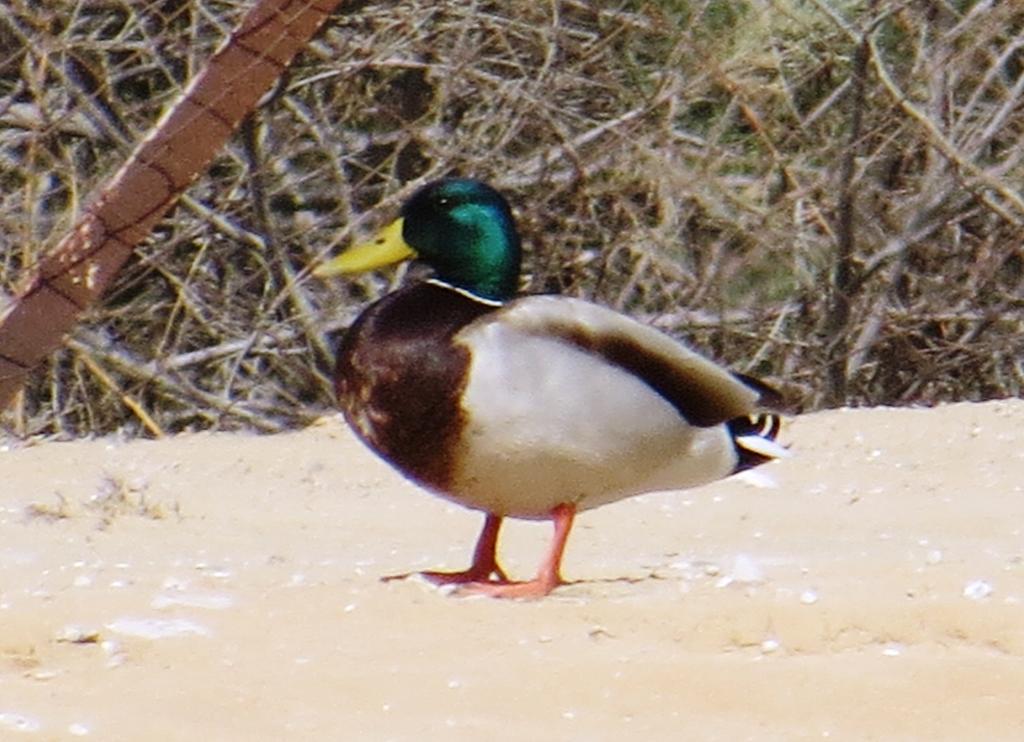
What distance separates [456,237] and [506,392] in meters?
0.73

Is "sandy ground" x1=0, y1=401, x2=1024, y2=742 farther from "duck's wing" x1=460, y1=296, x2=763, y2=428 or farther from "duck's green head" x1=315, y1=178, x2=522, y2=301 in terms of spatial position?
"duck's green head" x1=315, y1=178, x2=522, y2=301

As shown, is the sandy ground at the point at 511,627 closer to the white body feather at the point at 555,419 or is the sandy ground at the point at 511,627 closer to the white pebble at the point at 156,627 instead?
the white pebble at the point at 156,627

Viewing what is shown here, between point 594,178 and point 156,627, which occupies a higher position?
point 594,178

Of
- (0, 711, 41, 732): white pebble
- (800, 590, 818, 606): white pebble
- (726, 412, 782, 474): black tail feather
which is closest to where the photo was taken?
(0, 711, 41, 732): white pebble

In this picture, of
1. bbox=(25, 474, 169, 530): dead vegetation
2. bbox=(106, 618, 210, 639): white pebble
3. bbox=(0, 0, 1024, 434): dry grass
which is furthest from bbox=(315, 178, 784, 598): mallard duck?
bbox=(0, 0, 1024, 434): dry grass

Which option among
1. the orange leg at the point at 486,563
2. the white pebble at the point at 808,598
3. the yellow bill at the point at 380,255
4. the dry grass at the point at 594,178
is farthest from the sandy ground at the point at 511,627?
the dry grass at the point at 594,178

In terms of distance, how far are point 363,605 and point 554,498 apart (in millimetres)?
638

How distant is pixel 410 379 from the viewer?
17.1 feet

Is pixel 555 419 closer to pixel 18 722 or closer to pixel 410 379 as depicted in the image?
pixel 410 379

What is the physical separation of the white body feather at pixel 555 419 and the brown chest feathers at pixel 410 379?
4 cm

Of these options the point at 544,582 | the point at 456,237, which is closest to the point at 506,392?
the point at 544,582

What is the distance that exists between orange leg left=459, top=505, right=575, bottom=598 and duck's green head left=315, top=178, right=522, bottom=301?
25.0 inches

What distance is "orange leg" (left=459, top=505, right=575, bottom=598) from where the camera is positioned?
17.0 ft

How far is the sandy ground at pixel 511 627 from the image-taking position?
4.16 m
